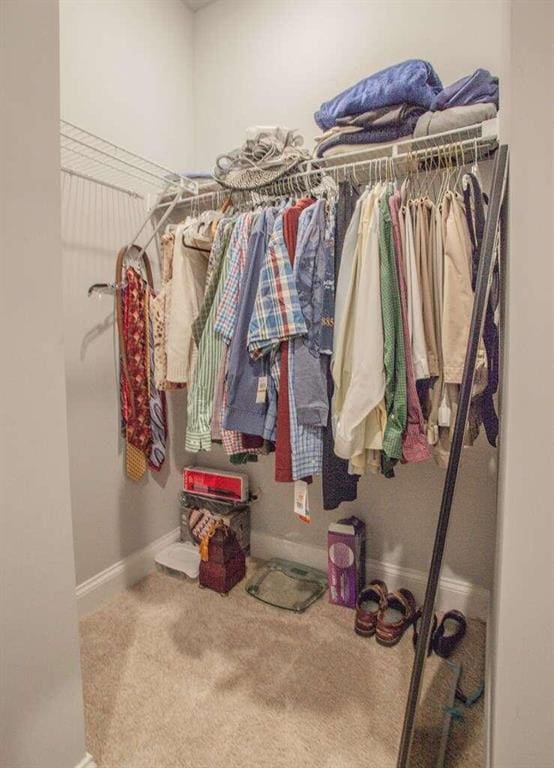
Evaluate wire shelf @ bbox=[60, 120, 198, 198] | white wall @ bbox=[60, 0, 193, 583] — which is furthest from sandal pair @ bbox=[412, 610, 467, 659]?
wire shelf @ bbox=[60, 120, 198, 198]

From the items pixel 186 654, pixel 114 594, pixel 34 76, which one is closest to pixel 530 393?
pixel 34 76

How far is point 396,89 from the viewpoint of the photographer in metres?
1.53

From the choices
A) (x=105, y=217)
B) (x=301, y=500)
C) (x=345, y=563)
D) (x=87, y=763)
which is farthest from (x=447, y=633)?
(x=105, y=217)

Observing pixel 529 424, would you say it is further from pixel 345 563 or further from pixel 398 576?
pixel 398 576

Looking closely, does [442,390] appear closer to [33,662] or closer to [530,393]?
[530,393]

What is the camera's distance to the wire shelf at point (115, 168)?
175 cm

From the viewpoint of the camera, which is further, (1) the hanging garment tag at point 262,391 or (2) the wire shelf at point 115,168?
(2) the wire shelf at point 115,168

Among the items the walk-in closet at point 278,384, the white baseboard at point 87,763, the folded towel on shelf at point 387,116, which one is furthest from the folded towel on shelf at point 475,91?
the white baseboard at point 87,763

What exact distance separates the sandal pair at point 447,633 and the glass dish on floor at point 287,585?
46cm

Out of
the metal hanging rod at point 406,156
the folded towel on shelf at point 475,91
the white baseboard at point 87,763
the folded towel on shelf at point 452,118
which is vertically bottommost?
the white baseboard at point 87,763

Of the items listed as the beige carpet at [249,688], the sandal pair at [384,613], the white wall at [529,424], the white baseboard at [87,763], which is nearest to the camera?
the white wall at [529,424]

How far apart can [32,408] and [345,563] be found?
1.43m

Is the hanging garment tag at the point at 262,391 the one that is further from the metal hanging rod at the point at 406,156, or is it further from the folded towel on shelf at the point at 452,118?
the folded towel on shelf at the point at 452,118

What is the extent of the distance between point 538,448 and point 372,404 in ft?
1.74
